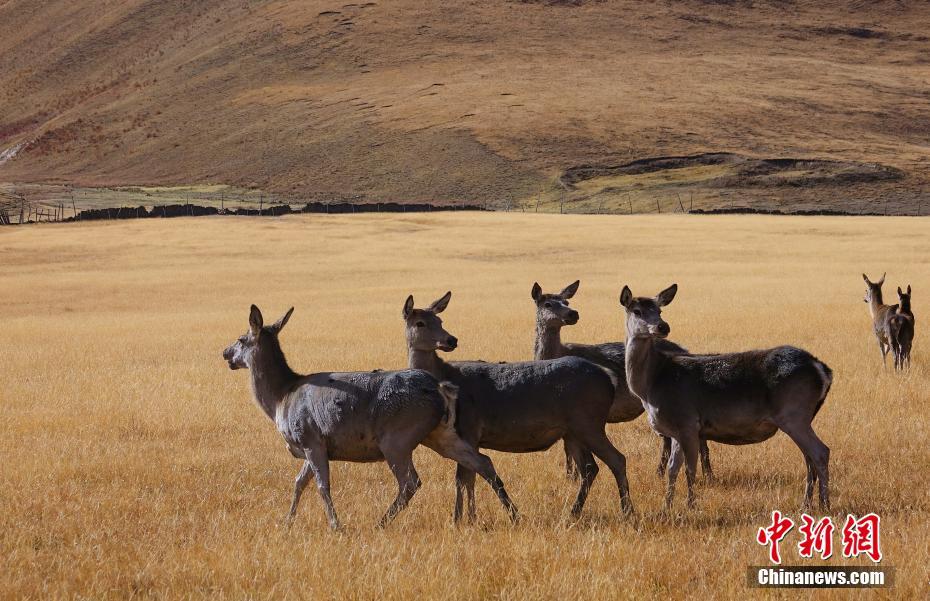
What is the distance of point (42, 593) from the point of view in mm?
7023

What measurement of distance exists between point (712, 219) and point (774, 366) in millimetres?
59918

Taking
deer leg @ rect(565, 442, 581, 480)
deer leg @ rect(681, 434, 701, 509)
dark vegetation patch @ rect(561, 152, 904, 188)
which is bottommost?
deer leg @ rect(565, 442, 581, 480)

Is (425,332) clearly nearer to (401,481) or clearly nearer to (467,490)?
(467,490)

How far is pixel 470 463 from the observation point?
8.84 metres

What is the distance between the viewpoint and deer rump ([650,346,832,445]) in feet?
30.8

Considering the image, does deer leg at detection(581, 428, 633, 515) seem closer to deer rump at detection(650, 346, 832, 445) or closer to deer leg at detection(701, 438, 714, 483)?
deer rump at detection(650, 346, 832, 445)

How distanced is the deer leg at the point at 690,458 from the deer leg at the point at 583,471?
2.60ft

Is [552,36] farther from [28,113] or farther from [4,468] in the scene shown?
[4,468]

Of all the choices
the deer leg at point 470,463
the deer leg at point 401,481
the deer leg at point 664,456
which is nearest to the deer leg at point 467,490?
the deer leg at point 470,463

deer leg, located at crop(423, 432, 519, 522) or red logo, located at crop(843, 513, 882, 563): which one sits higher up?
deer leg, located at crop(423, 432, 519, 522)

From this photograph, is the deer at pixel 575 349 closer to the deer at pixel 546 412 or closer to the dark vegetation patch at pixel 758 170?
the deer at pixel 546 412

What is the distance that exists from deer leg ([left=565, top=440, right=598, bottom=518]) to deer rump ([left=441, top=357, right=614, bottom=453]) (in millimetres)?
219

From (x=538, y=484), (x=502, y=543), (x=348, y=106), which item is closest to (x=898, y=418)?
(x=538, y=484)

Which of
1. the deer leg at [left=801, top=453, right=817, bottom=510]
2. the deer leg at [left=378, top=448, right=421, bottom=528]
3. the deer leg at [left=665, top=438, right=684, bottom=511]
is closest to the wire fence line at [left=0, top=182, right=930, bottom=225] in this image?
the deer leg at [left=378, top=448, right=421, bottom=528]
